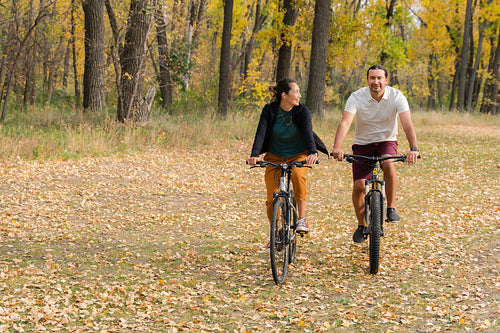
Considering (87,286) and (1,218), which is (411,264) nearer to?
(87,286)

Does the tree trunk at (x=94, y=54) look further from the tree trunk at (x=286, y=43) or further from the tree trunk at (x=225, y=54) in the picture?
the tree trunk at (x=286, y=43)

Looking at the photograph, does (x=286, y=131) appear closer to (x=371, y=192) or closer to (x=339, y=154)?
(x=339, y=154)

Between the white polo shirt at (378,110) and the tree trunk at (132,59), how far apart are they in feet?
34.0

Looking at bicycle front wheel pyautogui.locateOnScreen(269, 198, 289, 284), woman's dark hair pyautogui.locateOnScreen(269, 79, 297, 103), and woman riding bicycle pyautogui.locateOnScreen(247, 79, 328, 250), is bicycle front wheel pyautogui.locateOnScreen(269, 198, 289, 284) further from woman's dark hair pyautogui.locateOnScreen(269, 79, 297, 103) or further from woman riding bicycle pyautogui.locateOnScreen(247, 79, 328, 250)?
woman's dark hair pyautogui.locateOnScreen(269, 79, 297, 103)

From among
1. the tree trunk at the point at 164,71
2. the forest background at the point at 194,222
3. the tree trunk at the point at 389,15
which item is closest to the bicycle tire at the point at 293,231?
the forest background at the point at 194,222

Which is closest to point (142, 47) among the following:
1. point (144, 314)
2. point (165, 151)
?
point (165, 151)

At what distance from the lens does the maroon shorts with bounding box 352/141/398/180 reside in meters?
6.24

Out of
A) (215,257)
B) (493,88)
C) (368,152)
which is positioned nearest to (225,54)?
(215,257)

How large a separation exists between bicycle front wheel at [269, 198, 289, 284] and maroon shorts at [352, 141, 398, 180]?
1132mm

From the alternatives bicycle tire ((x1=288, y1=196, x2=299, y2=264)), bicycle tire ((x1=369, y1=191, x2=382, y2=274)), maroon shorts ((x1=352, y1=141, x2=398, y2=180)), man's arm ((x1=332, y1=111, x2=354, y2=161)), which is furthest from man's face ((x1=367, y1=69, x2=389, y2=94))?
bicycle tire ((x1=288, y1=196, x2=299, y2=264))

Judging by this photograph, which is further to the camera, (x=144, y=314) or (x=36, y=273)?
(x=36, y=273)

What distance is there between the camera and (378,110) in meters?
6.21

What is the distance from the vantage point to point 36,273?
5.81 meters

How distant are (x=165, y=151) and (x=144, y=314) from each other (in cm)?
997
